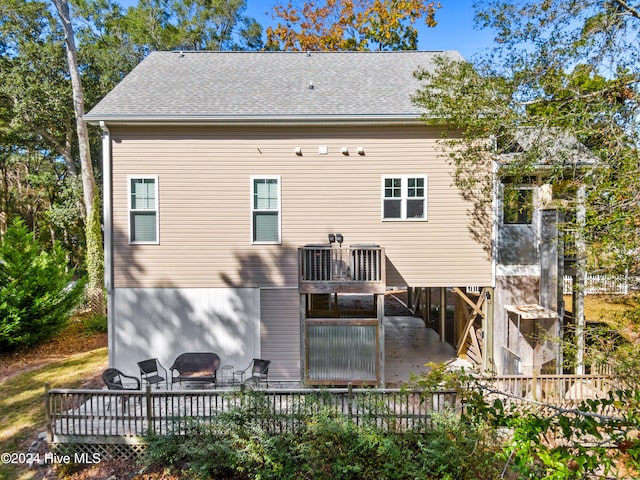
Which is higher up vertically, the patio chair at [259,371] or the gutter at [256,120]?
the gutter at [256,120]

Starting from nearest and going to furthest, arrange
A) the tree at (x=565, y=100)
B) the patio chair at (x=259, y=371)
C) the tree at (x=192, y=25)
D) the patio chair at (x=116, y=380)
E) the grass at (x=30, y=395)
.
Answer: the tree at (x=565, y=100) → the grass at (x=30, y=395) → the patio chair at (x=116, y=380) → the patio chair at (x=259, y=371) → the tree at (x=192, y=25)

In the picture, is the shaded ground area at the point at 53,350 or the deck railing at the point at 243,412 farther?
the shaded ground area at the point at 53,350

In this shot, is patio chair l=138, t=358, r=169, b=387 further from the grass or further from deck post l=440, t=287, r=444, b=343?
deck post l=440, t=287, r=444, b=343

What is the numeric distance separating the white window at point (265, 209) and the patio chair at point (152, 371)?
3656mm

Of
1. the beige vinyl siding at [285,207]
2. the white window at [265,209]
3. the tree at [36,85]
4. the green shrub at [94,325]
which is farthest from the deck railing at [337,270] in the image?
the tree at [36,85]

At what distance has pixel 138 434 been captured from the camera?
236 inches

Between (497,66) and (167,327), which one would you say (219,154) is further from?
(497,66)

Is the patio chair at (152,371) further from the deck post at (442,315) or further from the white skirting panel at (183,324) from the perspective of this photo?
the deck post at (442,315)

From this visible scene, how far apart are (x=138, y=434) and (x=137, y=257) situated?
397 cm

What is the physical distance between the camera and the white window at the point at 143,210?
27.2ft

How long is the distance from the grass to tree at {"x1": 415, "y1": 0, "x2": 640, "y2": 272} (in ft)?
33.8

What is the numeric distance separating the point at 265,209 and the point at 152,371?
14.9 ft

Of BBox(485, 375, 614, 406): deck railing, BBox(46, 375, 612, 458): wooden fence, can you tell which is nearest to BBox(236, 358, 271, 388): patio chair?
BBox(46, 375, 612, 458): wooden fence

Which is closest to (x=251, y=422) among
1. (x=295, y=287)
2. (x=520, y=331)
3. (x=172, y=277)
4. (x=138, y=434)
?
(x=138, y=434)
